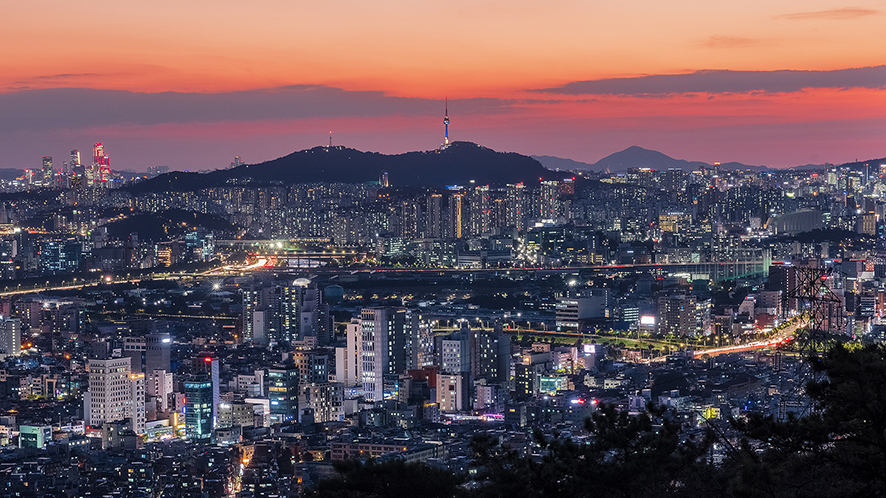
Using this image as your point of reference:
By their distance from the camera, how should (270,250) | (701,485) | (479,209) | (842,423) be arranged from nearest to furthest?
(842,423), (701,485), (270,250), (479,209)

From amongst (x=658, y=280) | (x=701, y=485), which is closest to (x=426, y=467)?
(x=701, y=485)

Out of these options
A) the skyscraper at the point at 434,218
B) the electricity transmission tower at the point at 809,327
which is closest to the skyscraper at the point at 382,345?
the electricity transmission tower at the point at 809,327

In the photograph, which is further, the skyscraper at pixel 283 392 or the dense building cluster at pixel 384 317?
the skyscraper at pixel 283 392

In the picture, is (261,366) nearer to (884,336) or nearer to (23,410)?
(23,410)

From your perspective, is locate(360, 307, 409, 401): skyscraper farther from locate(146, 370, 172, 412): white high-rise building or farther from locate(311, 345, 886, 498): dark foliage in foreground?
locate(311, 345, 886, 498): dark foliage in foreground

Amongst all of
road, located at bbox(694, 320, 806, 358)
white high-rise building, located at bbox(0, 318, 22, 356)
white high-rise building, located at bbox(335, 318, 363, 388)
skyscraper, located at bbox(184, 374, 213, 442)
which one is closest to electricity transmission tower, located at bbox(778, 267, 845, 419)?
road, located at bbox(694, 320, 806, 358)

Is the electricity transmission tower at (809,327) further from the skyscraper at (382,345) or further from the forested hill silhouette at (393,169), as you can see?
the forested hill silhouette at (393,169)

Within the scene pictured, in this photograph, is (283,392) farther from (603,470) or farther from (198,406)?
(603,470)

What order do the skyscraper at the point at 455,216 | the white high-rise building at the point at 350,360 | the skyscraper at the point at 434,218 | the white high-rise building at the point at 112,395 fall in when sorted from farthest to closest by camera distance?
1. the skyscraper at the point at 455,216
2. the skyscraper at the point at 434,218
3. the white high-rise building at the point at 350,360
4. the white high-rise building at the point at 112,395
